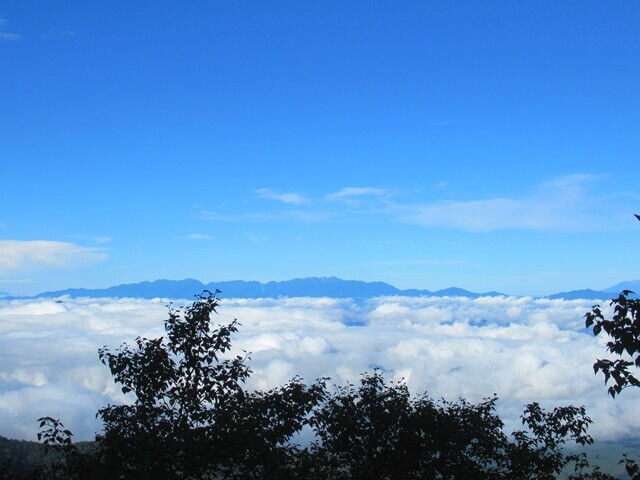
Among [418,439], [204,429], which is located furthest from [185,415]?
[418,439]

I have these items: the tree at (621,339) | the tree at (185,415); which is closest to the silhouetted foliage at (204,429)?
the tree at (185,415)

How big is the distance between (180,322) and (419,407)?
1130 cm

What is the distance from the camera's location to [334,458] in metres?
22.0

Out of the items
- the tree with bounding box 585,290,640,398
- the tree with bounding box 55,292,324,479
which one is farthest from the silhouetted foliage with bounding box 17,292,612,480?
the tree with bounding box 585,290,640,398

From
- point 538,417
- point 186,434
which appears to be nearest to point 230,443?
point 186,434

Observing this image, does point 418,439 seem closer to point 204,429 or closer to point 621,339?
point 204,429

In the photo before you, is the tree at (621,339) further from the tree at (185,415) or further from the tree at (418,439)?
the tree at (418,439)

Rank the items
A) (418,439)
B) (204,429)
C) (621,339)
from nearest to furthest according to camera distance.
Answer: (621,339) → (204,429) → (418,439)

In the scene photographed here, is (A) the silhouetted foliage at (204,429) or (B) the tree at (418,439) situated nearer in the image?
(A) the silhouetted foliage at (204,429)

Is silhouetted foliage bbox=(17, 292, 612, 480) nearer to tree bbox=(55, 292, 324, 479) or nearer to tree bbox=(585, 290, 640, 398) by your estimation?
tree bbox=(55, 292, 324, 479)

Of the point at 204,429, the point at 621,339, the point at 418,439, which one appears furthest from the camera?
the point at 418,439

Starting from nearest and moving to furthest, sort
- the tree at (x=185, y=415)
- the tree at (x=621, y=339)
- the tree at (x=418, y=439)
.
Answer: the tree at (x=621, y=339) → the tree at (x=185, y=415) → the tree at (x=418, y=439)

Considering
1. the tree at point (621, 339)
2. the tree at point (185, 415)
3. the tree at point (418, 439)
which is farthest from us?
the tree at point (418, 439)

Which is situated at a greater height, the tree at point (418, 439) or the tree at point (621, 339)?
the tree at point (621, 339)
